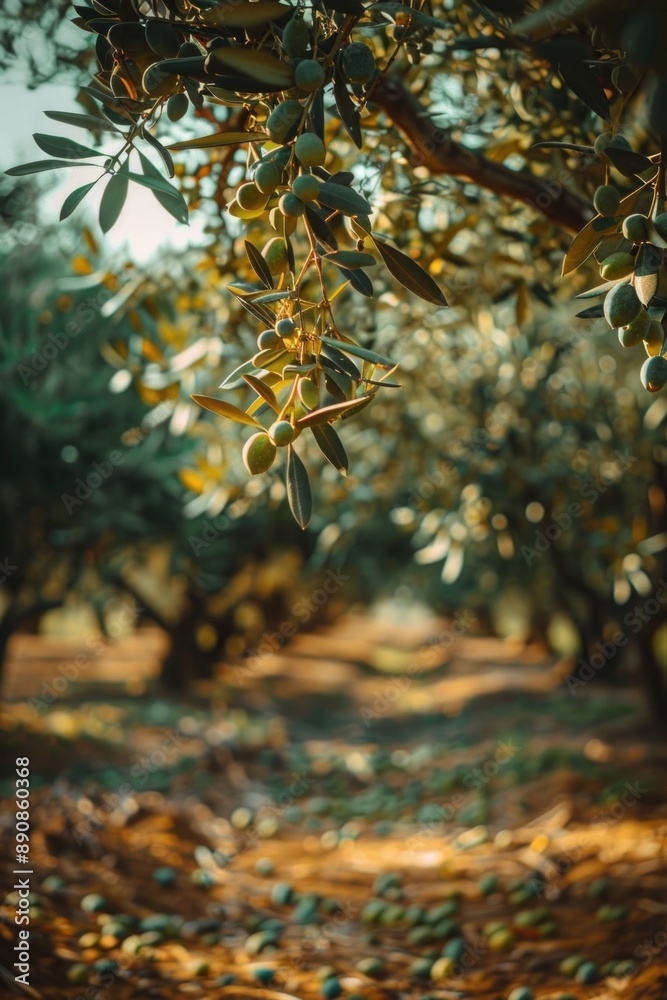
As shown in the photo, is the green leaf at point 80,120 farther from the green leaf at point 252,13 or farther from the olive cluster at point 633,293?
the olive cluster at point 633,293

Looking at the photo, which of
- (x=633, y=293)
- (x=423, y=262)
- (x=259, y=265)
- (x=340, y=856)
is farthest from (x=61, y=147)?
(x=340, y=856)

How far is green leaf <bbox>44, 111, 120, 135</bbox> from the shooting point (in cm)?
113

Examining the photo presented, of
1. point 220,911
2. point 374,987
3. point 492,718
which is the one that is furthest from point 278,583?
point 374,987

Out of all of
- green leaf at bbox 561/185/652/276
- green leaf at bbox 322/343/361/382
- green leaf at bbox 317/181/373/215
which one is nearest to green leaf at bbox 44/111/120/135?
green leaf at bbox 317/181/373/215

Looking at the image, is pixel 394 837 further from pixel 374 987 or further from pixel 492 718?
pixel 492 718

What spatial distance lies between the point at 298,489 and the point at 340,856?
365cm

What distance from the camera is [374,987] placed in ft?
8.11

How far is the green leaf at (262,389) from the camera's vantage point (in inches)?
→ 40.3

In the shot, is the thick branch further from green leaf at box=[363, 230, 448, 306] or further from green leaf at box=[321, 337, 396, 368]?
green leaf at box=[321, 337, 396, 368]

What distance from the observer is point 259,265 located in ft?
3.94

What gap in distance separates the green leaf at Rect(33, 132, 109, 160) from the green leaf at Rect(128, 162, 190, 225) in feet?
0.29

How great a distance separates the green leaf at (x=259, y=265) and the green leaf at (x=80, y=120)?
28cm

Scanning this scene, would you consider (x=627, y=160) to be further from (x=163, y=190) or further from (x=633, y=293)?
(x=163, y=190)

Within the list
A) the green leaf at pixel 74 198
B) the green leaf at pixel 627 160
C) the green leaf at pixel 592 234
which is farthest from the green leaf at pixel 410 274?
the green leaf at pixel 74 198
